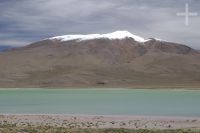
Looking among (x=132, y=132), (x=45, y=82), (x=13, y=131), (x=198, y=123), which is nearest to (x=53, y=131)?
(x=13, y=131)

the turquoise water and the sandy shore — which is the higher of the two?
the turquoise water

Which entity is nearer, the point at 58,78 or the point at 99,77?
the point at 58,78

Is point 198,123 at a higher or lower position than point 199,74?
lower

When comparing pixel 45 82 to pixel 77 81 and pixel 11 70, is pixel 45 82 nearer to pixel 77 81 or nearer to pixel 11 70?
pixel 77 81

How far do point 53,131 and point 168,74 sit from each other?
604 feet

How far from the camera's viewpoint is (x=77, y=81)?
170375mm

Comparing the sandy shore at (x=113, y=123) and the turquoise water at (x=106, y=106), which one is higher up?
the turquoise water at (x=106, y=106)

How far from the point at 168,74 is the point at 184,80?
20101mm

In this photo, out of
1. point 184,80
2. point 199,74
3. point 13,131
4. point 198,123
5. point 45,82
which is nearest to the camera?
point 13,131

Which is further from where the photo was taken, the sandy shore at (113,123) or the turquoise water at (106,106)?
the turquoise water at (106,106)

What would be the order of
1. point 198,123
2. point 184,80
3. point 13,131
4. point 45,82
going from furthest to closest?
point 184,80
point 45,82
point 198,123
point 13,131

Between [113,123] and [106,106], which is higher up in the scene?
[106,106]

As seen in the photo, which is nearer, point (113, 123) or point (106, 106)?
point (113, 123)

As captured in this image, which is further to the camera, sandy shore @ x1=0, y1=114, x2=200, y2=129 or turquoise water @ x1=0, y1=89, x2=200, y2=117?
turquoise water @ x1=0, y1=89, x2=200, y2=117
